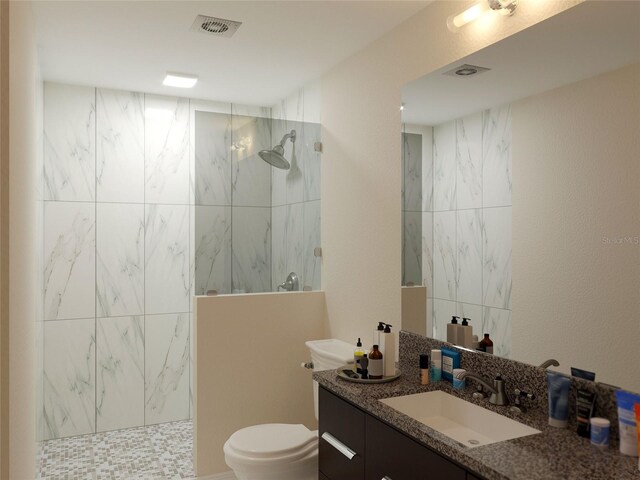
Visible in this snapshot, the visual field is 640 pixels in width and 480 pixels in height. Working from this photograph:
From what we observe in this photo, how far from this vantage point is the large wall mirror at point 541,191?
1.70 meters

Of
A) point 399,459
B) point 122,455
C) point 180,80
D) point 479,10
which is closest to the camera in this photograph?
point 399,459

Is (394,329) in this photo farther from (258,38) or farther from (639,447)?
(258,38)

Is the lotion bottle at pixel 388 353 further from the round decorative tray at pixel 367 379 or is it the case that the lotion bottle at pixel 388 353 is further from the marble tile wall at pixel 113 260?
the marble tile wall at pixel 113 260

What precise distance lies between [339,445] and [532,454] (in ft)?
2.99

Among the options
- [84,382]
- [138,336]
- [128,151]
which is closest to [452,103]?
[128,151]

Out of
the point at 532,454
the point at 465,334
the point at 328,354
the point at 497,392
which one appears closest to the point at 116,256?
the point at 328,354

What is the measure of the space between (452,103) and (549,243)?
82 centimetres

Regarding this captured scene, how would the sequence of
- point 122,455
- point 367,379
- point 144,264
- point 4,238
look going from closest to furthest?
1. point 4,238
2. point 367,379
3. point 122,455
4. point 144,264

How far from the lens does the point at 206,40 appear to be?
3076mm

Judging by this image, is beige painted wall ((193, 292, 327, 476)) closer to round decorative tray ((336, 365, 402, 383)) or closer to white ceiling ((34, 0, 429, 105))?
round decorative tray ((336, 365, 402, 383))

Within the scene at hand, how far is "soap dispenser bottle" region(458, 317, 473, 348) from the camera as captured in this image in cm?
231

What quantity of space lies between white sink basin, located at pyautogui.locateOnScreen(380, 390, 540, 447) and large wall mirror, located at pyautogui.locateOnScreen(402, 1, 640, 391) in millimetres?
274

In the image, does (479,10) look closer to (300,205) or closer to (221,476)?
(300,205)

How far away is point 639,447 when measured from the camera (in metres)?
1.45
